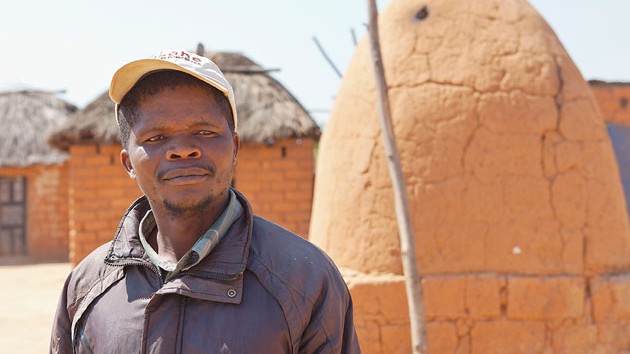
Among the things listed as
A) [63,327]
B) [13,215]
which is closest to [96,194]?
[13,215]

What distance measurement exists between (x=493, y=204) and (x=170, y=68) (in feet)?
10.4

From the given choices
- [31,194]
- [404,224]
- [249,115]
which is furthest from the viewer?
[31,194]

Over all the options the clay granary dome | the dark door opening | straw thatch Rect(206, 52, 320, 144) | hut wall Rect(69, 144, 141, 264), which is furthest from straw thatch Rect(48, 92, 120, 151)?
the clay granary dome

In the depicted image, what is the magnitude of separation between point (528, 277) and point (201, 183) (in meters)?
3.20

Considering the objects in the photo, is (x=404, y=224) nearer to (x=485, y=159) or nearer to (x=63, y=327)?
(x=485, y=159)

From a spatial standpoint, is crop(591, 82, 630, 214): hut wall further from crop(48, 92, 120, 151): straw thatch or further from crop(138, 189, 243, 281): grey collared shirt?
crop(138, 189, 243, 281): grey collared shirt

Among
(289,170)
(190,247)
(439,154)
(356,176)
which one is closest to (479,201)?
(439,154)

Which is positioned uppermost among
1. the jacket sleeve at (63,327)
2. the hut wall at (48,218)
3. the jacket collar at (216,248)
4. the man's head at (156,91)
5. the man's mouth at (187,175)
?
the man's head at (156,91)

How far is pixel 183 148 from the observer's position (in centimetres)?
133

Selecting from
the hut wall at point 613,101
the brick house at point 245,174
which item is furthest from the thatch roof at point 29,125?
the hut wall at point 613,101

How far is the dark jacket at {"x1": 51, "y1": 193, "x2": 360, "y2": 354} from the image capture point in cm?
125

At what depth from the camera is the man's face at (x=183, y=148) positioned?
4.38 ft

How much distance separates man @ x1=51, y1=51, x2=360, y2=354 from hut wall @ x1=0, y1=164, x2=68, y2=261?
1411 centimetres

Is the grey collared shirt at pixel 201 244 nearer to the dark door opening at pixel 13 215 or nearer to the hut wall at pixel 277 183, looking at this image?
the hut wall at pixel 277 183
